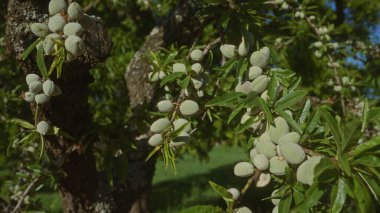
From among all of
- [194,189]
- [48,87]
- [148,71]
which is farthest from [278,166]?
[194,189]

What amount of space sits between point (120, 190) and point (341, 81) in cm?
128

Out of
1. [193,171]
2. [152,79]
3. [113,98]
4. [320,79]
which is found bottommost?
[193,171]

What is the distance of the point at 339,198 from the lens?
72 cm

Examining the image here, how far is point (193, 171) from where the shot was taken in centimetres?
1070

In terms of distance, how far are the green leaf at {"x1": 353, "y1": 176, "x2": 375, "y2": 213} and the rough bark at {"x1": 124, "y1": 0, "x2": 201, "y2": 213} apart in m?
1.20

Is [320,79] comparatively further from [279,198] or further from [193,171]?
[193,171]

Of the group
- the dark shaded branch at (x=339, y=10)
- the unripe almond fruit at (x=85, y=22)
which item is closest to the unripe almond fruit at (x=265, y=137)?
the unripe almond fruit at (x=85, y=22)

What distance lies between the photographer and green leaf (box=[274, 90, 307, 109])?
93 centimetres

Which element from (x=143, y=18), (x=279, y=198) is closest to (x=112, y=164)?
(x=279, y=198)

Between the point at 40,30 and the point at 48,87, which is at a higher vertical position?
the point at 40,30

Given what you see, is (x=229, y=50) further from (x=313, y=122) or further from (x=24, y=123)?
(x=24, y=123)

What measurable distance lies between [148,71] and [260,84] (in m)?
1.23

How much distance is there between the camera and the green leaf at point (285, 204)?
32.2 inches

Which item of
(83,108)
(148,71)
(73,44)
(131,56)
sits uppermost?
(73,44)
